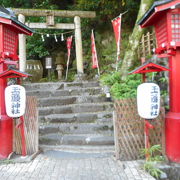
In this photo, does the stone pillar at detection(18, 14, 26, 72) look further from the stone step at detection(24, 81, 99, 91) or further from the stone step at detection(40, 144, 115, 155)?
the stone step at detection(40, 144, 115, 155)

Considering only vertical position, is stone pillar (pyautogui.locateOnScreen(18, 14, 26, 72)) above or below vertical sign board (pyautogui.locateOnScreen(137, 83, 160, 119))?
above

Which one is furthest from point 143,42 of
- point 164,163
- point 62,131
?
point 164,163

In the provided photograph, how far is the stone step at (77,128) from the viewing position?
6.77m

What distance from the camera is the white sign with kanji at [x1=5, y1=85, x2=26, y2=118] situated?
492 centimetres

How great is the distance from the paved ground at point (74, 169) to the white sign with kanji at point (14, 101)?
4.34ft

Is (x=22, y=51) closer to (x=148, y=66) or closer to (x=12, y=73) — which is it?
(x=12, y=73)

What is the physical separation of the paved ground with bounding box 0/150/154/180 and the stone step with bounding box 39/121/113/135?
51.3 inches

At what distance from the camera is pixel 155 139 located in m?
5.03

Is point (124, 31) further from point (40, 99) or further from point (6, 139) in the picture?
point (6, 139)

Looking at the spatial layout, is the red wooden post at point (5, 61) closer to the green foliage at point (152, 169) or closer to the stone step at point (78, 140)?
the stone step at point (78, 140)

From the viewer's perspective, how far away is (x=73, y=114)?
7707 mm

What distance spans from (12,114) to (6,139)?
2.87 feet

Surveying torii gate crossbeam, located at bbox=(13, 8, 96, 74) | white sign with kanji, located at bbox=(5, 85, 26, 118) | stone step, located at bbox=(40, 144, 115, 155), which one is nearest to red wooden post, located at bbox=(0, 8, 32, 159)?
white sign with kanji, located at bbox=(5, 85, 26, 118)

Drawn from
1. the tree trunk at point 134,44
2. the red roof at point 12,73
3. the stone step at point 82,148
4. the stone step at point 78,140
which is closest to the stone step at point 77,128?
the stone step at point 78,140
